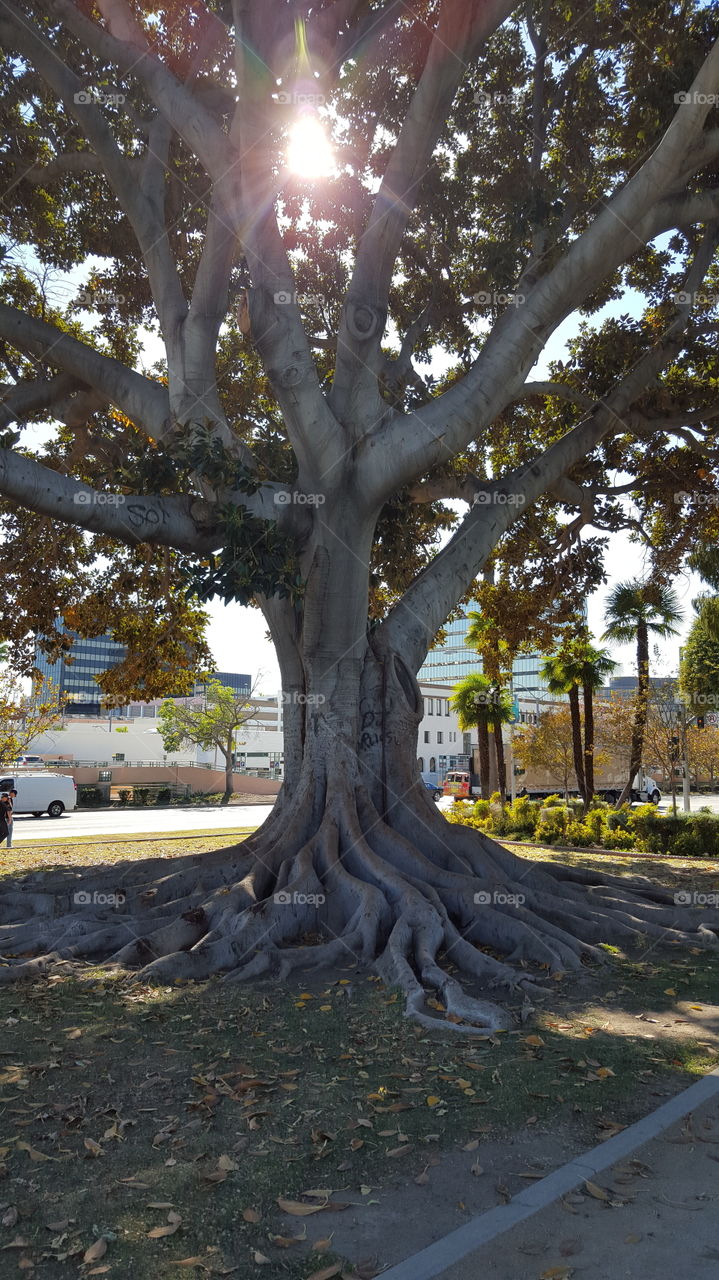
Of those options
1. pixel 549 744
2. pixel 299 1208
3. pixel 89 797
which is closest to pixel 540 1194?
pixel 299 1208

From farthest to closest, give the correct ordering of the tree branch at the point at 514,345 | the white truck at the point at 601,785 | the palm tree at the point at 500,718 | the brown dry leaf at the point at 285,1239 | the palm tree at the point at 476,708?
1. the white truck at the point at 601,785
2. the palm tree at the point at 476,708
3. the palm tree at the point at 500,718
4. the tree branch at the point at 514,345
5. the brown dry leaf at the point at 285,1239

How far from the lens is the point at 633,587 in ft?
Answer: 81.7

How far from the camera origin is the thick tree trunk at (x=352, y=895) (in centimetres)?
674

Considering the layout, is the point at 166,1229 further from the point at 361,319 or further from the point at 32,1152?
the point at 361,319

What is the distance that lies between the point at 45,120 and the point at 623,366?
8636 mm

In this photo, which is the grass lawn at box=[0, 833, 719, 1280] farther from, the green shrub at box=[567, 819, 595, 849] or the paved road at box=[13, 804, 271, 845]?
the paved road at box=[13, 804, 271, 845]

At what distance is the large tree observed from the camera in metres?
7.55

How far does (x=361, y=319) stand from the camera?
9.09 m

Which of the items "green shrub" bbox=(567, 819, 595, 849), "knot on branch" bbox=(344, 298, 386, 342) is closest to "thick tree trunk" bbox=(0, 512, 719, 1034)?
"knot on branch" bbox=(344, 298, 386, 342)

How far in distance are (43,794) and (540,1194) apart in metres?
34.0

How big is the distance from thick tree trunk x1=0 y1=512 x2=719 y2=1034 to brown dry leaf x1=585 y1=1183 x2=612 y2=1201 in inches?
77.2

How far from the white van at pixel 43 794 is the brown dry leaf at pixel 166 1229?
32.6 meters

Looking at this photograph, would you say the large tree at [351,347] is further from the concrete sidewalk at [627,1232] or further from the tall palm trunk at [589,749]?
the tall palm trunk at [589,749]

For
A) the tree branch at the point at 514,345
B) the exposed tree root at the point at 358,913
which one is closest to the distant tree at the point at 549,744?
the exposed tree root at the point at 358,913
